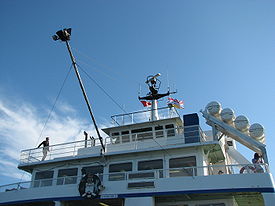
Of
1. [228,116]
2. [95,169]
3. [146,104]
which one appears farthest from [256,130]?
[146,104]

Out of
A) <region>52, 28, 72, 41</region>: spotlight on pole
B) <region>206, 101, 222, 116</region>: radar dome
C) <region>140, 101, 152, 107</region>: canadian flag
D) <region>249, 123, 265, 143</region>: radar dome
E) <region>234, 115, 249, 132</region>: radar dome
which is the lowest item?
<region>249, 123, 265, 143</region>: radar dome

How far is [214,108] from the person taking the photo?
52.9 ft

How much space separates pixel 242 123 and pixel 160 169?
5.03 metres

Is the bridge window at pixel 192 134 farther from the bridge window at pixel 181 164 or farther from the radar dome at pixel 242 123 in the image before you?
the radar dome at pixel 242 123

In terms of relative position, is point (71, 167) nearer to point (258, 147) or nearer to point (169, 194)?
point (169, 194)

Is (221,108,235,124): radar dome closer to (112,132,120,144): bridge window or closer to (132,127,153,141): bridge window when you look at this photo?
(132,127,153,141): bridge window

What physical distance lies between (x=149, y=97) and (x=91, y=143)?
5.71m

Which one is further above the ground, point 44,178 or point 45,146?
point 45,146

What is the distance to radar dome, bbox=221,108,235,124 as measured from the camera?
15.5 meters

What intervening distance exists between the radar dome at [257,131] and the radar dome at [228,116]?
1.20 metres

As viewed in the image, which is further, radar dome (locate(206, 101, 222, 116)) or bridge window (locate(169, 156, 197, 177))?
radar dome (locate(206, 101, 222, 116))

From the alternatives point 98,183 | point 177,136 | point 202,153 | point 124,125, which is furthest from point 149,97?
point 98,183

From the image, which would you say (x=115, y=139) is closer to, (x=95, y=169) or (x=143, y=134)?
(x=143, y=134)

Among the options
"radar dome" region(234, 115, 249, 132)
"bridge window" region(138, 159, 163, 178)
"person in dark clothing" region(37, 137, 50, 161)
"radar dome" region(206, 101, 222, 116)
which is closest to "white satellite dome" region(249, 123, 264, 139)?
"radar dome" region(234, 115, 249, 132)
